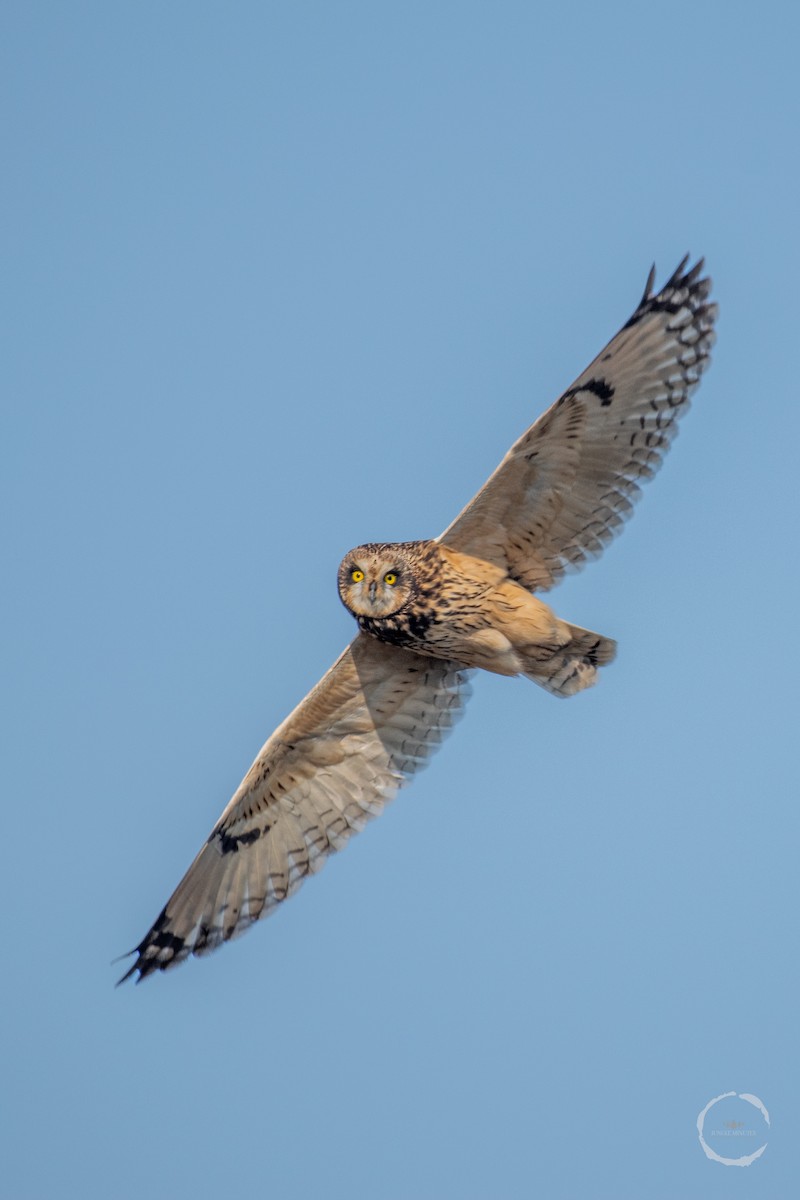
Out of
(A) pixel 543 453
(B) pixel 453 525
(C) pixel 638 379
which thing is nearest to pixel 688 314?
(C) pixel 638 379

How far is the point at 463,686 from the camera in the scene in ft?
30.5

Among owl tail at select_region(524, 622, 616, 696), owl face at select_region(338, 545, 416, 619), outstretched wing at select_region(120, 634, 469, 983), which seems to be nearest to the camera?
owl face at select_region(338, 545, 416, 619)

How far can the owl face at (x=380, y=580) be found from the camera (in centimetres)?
828

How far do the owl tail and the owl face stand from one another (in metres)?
0.80

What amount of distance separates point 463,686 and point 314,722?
83 cm

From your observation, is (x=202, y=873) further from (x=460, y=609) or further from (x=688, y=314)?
(x=688, y=314)

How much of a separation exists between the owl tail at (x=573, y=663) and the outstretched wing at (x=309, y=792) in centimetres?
63

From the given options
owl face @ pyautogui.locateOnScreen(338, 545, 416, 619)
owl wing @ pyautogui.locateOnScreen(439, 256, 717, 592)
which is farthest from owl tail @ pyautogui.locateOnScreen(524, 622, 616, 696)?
owl face @ pyautogui.locateOnScreen(338, 545, 416, 619)

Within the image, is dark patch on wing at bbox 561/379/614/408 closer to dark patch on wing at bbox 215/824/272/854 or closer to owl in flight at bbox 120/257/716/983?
owl in flight at bbox 120/257/716/983

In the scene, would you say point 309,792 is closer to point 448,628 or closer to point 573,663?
point 448,628

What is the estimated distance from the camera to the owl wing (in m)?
8.33

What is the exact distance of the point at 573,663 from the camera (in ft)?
28.7

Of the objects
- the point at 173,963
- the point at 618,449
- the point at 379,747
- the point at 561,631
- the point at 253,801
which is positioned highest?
the point at 618,449

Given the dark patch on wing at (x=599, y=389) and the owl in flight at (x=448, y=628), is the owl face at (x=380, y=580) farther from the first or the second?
the dark patch on wing at (x=599, y=389)
